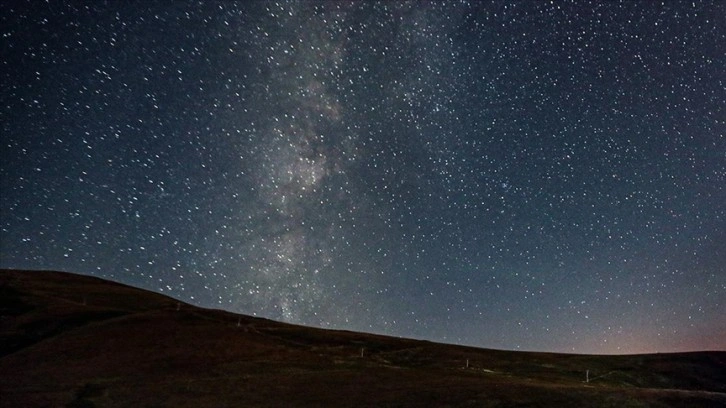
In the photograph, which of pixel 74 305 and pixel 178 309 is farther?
pixel 178 309

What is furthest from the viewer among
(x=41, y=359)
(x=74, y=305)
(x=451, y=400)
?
(x=74, y=305)

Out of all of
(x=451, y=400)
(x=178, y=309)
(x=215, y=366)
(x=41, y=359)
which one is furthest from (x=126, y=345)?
(x=451, y=400)

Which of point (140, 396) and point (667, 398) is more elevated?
point (667, 398)

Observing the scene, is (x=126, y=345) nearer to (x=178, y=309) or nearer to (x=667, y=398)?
(x=178, y=309)

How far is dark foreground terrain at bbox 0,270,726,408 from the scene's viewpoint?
44.5 meters

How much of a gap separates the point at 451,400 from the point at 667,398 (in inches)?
714

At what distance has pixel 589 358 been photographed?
258ft

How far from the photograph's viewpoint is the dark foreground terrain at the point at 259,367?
4447 cm

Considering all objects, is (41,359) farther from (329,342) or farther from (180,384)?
(329,342)

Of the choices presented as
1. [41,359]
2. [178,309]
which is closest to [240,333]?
[178,309]

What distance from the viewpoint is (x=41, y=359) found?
181 ft

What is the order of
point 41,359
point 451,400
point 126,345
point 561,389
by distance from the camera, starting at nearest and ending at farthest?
point 451,400, point 561,389, point 41,359, point 126,345

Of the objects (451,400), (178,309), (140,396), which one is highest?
(178,309)

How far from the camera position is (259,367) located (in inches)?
2200
